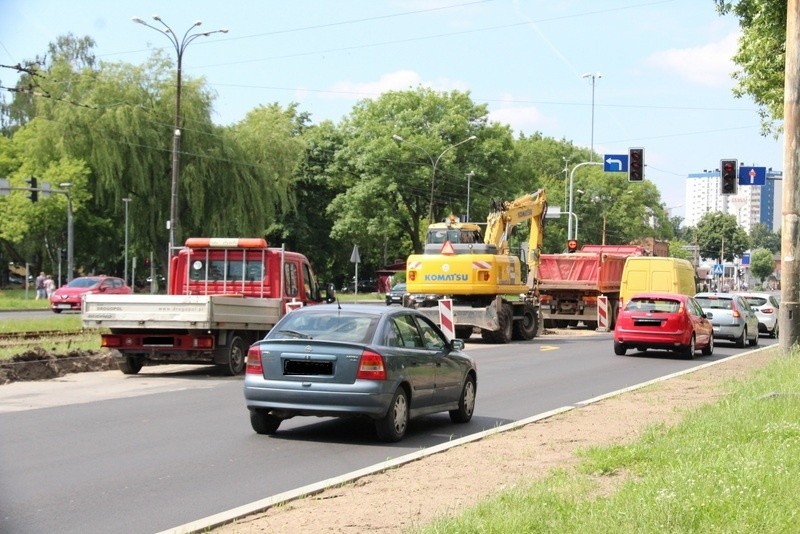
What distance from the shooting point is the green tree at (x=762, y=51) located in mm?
23597

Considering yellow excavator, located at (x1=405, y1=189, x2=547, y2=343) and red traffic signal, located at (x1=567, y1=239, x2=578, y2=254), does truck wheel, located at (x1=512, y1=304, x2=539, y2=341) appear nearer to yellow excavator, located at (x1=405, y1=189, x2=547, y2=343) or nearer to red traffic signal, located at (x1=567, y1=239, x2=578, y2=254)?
yellow excavator, located at (x1=405, y1=189, x2=547, y2=343)

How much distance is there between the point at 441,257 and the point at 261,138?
2919 centimetres

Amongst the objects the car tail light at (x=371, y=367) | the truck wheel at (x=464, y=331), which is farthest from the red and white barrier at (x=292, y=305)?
the truck wheel at (x=464, y=331)

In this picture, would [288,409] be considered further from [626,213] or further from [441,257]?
[626,213]

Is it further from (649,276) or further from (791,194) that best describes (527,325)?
(791,194)

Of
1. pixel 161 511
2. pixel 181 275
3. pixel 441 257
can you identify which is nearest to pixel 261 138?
pixel 441 257

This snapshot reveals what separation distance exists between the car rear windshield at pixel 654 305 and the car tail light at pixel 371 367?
1585cm

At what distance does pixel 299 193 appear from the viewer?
8044cm

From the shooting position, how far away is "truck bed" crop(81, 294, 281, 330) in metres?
18.3

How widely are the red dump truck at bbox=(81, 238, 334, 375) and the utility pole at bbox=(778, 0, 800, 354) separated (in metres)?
9.09

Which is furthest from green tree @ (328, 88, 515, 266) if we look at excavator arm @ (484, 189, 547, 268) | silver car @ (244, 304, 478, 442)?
silver car @ (244, 304, 478, 442)

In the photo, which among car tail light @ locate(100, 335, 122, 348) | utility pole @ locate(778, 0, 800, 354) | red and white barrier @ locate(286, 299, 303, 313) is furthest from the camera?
red and white barrier @ locate(286, 299, 303, 313)

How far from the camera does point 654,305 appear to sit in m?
25.8

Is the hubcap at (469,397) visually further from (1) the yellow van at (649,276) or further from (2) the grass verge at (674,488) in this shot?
(1) the yellow van at (649,276)
